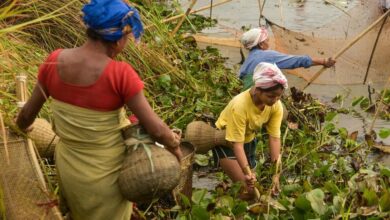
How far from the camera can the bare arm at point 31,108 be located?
2.82m

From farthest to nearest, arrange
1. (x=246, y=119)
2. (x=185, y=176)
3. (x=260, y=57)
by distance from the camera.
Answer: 1. (x=260, y=57)
2. (x=246, y=119)
3. (x=185, y=176)

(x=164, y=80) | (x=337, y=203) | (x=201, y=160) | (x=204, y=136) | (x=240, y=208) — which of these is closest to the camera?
(x=337, y=203)

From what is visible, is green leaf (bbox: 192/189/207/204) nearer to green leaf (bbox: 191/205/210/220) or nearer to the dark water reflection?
green leaf (bbox: 191/205/210/220)

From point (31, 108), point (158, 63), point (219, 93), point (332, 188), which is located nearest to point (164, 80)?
point (158, 63)

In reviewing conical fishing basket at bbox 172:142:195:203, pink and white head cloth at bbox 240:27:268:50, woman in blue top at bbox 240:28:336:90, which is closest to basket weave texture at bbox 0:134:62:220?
conical fishing basket at bbox 172:142:195:203

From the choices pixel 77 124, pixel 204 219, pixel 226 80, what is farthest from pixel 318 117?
pixel 77 124

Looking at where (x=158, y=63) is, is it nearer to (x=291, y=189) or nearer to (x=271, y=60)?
(x=271, y=60)

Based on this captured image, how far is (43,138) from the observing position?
3.54m

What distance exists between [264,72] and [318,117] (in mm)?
1680

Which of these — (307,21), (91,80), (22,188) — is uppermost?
(91,80)

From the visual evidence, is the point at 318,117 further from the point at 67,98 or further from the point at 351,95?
the point at 67,98

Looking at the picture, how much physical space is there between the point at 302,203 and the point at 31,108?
51.8 inches

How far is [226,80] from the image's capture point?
582cm

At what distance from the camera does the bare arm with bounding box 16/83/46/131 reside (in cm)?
282
